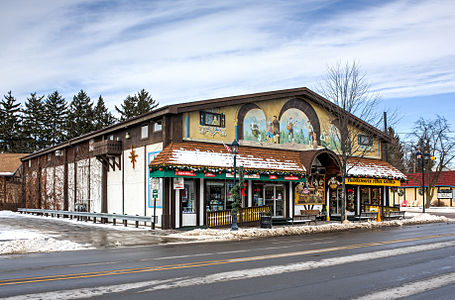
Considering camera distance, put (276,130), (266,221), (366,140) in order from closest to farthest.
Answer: (266,221) → (276,130) → (366,140)

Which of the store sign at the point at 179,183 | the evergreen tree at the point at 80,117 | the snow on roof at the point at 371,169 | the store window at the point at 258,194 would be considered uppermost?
the evergreen tree at the point at 80,117

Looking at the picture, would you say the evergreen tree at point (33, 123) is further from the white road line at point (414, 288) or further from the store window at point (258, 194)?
the white road line at point (414, 288)

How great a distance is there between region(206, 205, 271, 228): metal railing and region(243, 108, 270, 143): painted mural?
456 centimetres

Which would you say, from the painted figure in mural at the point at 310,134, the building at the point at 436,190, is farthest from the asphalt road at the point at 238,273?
the building at the point at 436,190

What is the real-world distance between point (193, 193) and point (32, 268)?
13031mm

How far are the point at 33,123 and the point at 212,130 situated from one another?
65.0m

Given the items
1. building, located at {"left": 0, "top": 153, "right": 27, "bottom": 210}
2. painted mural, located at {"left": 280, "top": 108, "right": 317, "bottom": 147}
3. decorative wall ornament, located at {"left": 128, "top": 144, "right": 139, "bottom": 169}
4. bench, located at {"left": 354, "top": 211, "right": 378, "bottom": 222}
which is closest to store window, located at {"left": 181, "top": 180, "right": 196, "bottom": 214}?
decorative wall ornament, located at {"left": 128, "top": 144, "right": 139, "bottom": 169}

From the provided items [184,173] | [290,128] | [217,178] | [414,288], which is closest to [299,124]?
[290,128]

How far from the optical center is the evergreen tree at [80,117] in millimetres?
75062

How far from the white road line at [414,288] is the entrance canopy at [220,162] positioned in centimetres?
1411

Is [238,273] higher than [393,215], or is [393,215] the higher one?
[238,273]

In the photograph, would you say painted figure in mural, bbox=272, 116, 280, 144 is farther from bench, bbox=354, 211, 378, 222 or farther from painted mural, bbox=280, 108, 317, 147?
bench, bbox=354, 211, 378, 222

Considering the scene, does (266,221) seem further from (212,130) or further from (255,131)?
(255,131)

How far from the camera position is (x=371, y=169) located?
31.9 meters
